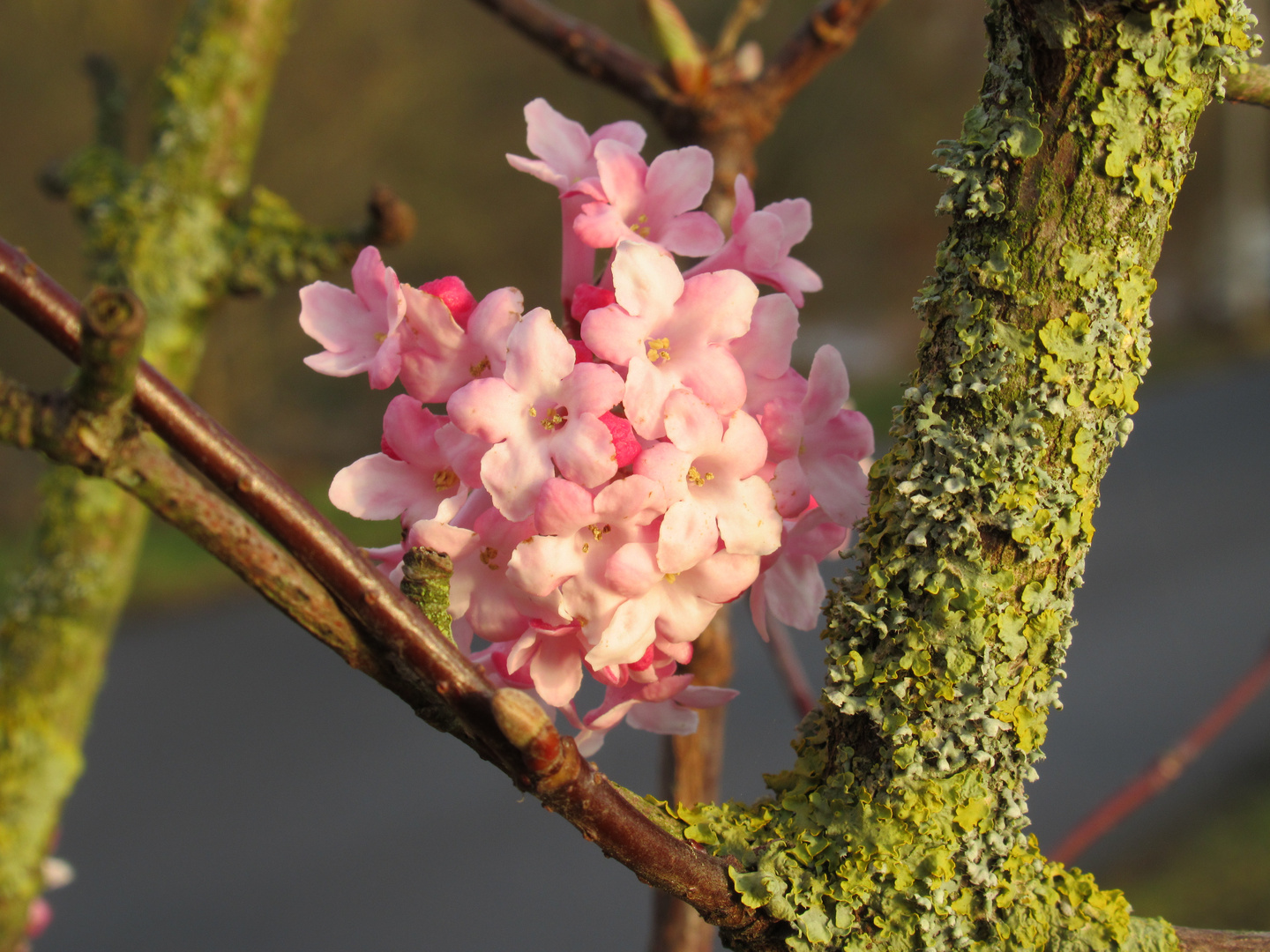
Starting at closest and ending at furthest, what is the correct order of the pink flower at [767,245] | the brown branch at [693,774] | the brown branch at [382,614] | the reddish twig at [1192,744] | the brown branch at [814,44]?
the brown branch at [382,614] → the pink flower at [767,245] → the brown branch at [693,774] → the brown branch at [814,44] → the reddish twig at [1192,744]

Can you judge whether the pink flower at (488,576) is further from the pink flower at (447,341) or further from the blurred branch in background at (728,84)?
the blurred branch in background at (728,84)

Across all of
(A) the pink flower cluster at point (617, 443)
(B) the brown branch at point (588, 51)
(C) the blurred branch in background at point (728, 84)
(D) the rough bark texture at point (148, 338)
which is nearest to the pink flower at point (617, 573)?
(A) the pink flower cluster at point (617, 443)

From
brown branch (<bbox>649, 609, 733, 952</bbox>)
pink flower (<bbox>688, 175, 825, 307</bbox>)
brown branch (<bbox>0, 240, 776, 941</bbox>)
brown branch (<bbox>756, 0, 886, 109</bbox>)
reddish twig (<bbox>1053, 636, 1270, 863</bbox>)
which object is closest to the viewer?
brown branch (<bbox>0, 240, 776, 941</bbox>)

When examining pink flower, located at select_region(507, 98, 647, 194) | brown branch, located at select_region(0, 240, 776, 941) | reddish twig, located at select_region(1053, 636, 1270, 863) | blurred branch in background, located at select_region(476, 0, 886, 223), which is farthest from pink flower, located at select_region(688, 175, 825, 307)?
reddish twig, located at select_region(1053, 636, 1270, 863)

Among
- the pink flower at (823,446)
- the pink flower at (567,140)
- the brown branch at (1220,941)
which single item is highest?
the pink flower at (567,140)

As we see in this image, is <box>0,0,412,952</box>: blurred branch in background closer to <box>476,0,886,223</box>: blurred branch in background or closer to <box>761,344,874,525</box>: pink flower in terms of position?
<box>476,0,886,223</box>: blurred branch in background

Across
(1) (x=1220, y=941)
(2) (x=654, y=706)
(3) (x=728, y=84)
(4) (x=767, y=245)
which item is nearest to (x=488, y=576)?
(2) (x=654, y=706)
